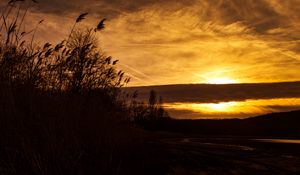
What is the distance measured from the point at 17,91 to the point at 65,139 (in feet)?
5.07

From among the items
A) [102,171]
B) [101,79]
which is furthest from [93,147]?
[101,79]

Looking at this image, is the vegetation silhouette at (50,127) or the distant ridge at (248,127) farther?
the distant ridge at (248,127)

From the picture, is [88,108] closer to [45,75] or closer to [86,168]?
[45,75]

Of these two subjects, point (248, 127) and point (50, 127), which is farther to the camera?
point (248, 127)

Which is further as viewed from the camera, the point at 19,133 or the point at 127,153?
the point at 127,153

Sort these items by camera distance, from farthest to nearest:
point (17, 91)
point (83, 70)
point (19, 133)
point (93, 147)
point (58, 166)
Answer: point (83, 70)
point (93, 147)
point (17, 91)
point (19, 133)
point (58, 166)

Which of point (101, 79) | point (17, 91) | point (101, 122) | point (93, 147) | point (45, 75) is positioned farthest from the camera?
point (101, 79)

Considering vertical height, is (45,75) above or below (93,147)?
above

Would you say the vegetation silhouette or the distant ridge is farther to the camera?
the distant ridge

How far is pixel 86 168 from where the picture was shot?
4.75 metres

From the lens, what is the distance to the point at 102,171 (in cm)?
492

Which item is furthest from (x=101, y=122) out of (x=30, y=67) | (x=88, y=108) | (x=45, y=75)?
(x=30, y=67)

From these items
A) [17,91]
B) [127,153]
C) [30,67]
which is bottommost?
[127,153]

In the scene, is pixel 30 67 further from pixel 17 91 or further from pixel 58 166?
pixel 58 166
